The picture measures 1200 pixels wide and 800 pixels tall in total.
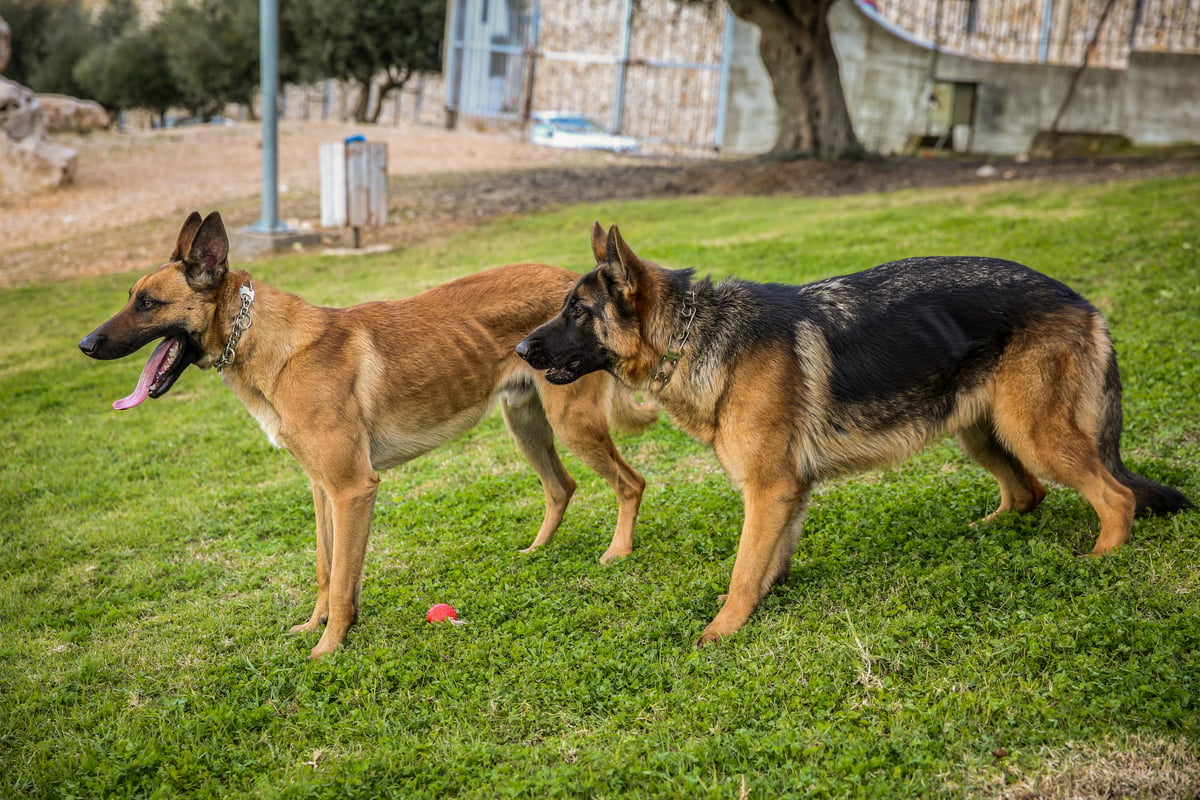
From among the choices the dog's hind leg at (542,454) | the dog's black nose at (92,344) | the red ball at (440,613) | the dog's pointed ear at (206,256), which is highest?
the dog's pointed ear at (206,256)

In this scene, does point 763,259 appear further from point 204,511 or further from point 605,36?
point 605,36

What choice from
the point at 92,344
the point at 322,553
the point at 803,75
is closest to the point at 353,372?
the point at 322,553

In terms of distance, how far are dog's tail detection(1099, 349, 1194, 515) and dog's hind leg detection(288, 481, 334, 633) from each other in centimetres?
424

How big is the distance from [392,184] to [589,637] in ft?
61.0

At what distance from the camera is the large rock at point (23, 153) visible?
68.6 ft

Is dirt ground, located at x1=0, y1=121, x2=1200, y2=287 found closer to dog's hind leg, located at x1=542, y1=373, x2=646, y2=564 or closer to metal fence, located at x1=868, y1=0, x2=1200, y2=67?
metal fence, located at x1=868, y1=0, x2=1200, y2=67


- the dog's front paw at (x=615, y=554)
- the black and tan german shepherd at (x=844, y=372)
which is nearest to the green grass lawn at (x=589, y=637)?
the dog's front paw at (x=615, y=554)

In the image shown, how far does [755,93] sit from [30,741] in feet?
86.2

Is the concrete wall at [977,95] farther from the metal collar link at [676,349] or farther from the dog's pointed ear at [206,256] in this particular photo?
the dog's pointed ear at [206,256]

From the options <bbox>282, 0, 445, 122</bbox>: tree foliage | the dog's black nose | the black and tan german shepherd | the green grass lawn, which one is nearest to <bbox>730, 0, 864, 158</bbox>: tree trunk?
the green grass lawn

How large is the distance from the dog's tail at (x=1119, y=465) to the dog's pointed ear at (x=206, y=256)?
4.70m

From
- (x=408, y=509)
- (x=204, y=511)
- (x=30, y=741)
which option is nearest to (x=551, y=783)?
(x=30, y=741)

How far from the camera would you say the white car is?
92.3 feet

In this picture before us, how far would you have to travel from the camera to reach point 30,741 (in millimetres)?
4586
